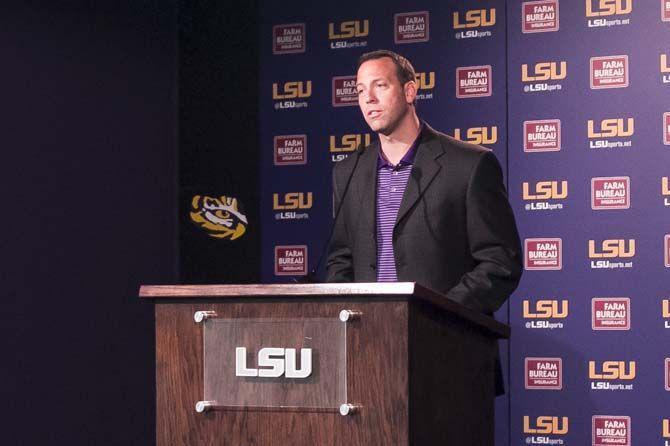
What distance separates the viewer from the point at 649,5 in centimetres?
494

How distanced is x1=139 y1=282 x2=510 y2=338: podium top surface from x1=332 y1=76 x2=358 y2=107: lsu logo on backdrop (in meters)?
3.06

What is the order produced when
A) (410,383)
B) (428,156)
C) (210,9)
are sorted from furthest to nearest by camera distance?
1. (210,9)
2. (428,156)
3. (410,383)

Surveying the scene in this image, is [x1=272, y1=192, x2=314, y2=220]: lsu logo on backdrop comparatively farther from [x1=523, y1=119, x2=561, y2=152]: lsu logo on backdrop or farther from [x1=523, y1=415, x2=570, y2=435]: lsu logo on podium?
[x1=523, y1=415, x2=570, y2=435]: lsu logo on podium

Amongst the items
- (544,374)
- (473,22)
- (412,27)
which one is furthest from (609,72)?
(544,374)

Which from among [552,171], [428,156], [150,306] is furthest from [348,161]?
[150,306]

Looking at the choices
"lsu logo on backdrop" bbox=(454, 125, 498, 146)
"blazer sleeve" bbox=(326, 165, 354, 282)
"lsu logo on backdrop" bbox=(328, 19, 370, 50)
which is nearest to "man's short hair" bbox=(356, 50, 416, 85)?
"blazer sleeve" bbox=(326, 165, 354, 282)

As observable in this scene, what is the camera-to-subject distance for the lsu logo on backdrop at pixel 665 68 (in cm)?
488

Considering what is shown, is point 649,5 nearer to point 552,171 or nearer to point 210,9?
point 552,171

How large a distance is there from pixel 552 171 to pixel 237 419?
307 centimetres

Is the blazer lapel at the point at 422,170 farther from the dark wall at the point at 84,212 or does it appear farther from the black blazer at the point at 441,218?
the dark wall at the point at 84,212

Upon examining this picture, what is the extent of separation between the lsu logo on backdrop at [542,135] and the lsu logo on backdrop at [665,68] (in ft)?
1.73

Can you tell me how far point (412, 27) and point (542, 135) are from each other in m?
0.92

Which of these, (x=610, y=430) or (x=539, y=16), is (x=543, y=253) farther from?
(x=539, y=16)

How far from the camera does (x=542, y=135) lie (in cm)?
506
